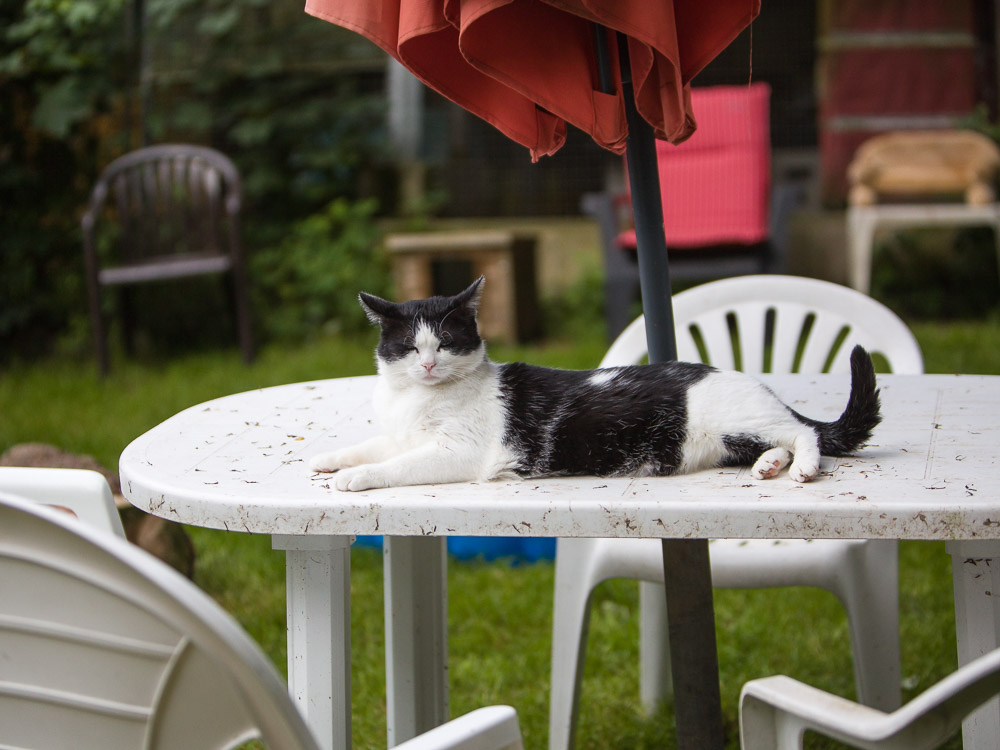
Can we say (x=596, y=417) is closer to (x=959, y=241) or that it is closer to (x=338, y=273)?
(x=338, y=273)

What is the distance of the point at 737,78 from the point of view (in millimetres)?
6551

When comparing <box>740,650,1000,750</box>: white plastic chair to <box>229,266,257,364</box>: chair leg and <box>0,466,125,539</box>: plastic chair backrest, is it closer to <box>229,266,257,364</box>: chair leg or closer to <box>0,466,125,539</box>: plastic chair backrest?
<box>0,466,125,539</box>: plastic chair backrest

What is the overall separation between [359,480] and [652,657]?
46.4 inches

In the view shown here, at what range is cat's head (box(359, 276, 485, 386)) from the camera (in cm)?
121

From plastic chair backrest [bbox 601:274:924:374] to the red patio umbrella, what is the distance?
693mm

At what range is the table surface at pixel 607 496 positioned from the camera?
0.95m

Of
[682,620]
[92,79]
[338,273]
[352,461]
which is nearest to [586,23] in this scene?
[352,461]

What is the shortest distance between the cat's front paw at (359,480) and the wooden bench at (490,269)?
413 centimetres

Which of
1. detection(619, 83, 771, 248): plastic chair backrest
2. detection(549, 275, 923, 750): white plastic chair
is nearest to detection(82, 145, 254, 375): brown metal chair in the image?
detection(619, 83, 771, 248): plastic chair backrest

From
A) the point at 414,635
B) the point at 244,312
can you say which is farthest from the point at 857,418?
the point at 244,312

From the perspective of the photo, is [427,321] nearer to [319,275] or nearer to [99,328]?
[99,328]

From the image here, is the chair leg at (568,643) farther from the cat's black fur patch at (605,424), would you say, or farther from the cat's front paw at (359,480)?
the cat's front paw at (359,480)

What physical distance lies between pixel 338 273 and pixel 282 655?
11.8 feet

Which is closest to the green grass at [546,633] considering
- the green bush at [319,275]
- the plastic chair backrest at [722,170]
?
the green bush at [319,275]
